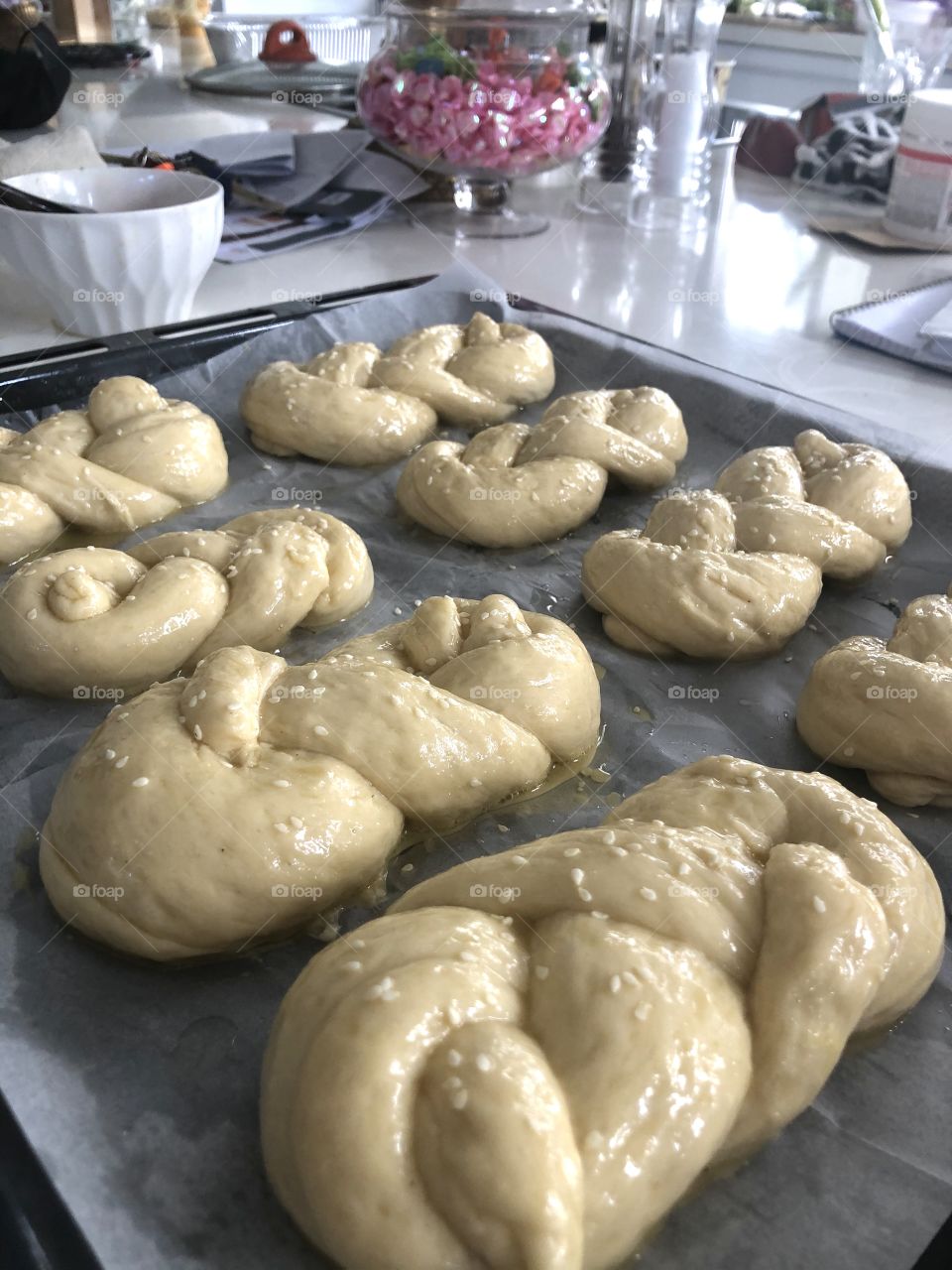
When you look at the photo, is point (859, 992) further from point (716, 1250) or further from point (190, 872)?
point (190, 872)

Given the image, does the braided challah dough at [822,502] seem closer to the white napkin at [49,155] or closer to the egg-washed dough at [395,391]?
the egg-washed dough at [395,391]

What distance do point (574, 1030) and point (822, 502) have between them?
125cm

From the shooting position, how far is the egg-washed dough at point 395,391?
2.13 metres

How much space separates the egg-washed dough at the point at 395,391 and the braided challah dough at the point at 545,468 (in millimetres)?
157

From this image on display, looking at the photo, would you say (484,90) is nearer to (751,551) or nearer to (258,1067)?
(751,551)

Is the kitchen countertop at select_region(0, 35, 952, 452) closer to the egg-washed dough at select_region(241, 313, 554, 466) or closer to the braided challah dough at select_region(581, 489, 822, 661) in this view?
the egg-washed dough at select_region(241, 313, 554, 466)

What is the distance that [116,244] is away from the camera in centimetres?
215

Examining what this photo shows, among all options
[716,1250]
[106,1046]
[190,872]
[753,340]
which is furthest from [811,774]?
[753,340]

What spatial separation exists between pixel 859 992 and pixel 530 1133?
0.35 metres

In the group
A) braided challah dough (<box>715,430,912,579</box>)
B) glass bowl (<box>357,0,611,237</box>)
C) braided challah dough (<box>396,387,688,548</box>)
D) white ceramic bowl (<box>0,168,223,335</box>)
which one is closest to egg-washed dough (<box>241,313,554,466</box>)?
Result: braided challah dough (<box>396,387,688,548</box>)

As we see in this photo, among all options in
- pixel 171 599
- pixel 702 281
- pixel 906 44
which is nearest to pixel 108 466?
pixel 171 599

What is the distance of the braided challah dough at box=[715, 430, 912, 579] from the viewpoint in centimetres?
179

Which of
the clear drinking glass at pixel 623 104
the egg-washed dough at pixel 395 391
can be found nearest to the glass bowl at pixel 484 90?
the clear drinking glass at pixel 623 104

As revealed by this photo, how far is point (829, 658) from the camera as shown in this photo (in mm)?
1521
